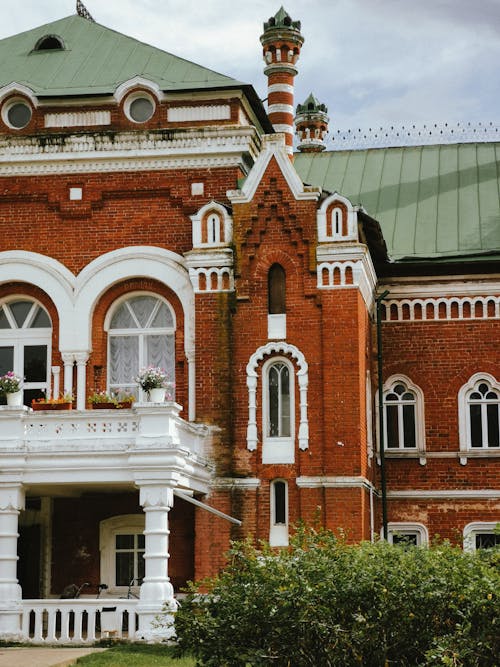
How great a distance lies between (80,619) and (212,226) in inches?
343

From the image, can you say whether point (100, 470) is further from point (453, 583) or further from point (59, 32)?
point (59, 32)

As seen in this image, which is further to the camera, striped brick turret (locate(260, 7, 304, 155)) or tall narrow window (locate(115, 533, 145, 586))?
striped brick turret (locate(260, 7, 304, 155))

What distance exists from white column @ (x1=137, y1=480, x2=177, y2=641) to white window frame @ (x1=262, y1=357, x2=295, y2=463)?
10.5 feet

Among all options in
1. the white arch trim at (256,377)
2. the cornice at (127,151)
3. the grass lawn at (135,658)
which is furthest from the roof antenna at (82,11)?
the grass lawn at (135,658)

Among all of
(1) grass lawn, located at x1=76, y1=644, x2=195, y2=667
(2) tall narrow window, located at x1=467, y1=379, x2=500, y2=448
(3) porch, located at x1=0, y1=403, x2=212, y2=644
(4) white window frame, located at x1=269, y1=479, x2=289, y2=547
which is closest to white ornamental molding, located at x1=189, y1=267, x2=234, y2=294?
(3) porch, located at x1=0, y1=403, x2=212, y2=644

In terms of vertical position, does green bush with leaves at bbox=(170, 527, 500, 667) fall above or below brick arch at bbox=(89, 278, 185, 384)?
below

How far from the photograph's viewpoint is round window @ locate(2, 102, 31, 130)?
29500 mm

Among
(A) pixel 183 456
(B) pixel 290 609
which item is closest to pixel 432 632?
(B) pixel 290 609

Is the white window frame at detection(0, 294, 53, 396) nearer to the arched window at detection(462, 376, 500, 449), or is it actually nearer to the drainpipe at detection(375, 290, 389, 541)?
the drainpipe at detection(375, 290, 389, 541)

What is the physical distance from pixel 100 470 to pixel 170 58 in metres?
10.8

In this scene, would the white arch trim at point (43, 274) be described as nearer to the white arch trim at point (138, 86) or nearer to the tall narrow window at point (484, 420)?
the white arch trim at point (138, 86)

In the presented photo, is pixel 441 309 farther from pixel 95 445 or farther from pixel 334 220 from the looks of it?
pixel 95 445

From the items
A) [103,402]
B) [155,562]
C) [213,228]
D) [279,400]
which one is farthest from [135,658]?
[213,228]

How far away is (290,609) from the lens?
16.1 meters
